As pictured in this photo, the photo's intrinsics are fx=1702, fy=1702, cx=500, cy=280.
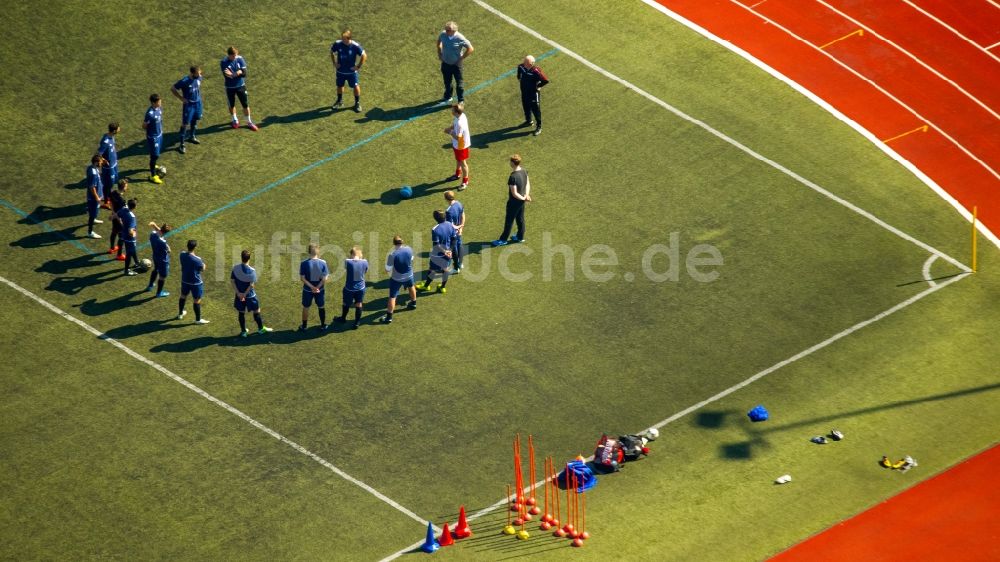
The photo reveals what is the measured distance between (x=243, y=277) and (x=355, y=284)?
7.55ft

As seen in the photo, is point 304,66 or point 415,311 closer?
point 415,311

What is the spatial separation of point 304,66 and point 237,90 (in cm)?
304

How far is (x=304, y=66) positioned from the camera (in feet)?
142

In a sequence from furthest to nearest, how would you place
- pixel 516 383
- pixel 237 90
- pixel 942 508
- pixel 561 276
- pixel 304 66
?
pixel 304 66
pixel 237 90
pixel 561 276
pixel 516 383
pixel 942 508

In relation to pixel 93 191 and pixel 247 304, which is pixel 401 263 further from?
pixel 93 191

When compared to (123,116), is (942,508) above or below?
below

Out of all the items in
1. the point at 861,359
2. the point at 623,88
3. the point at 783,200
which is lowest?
the point at 861,359

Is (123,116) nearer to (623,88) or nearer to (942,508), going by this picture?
(623,88)

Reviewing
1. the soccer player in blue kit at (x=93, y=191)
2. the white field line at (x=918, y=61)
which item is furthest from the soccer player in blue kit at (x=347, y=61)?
the white field line at (x=918, y=61)

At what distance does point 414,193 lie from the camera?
39.5m

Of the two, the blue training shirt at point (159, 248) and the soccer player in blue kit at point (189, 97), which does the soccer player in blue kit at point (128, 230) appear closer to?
the blue training shirt at point (159, 248)

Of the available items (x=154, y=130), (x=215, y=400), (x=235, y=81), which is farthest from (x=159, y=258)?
(x=235, y=81)

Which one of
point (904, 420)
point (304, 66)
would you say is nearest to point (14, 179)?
point (304, 66)

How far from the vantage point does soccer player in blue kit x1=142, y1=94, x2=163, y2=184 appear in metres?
39.0
